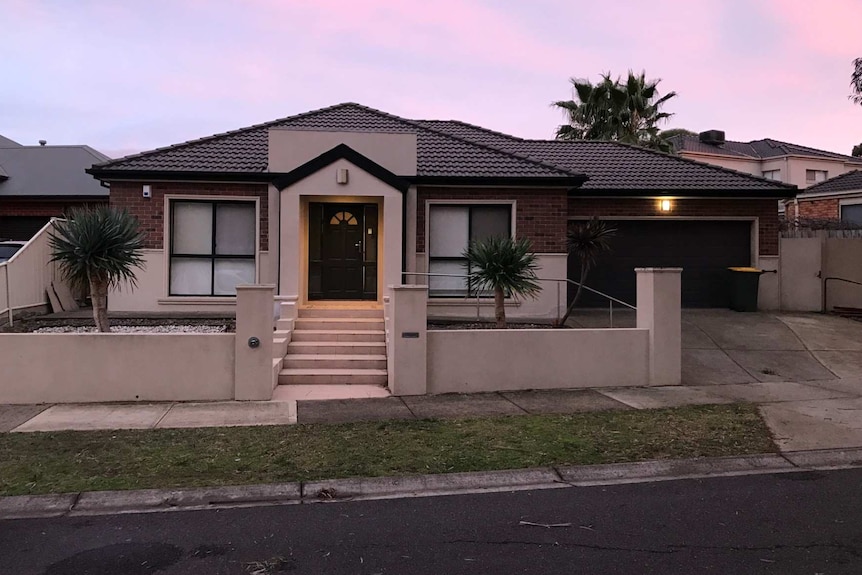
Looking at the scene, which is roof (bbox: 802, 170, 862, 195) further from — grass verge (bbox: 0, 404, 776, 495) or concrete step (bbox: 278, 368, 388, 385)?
concrete step (bbox: 278, 368, 388, 385)

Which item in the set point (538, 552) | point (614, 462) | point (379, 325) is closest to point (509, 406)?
point (614, 462)

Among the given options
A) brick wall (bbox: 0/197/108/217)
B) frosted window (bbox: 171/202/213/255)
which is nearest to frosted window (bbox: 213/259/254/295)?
frosted window (bbox: 171/202/213/255)

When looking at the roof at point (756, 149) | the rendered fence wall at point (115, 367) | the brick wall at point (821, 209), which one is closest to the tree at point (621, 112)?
the brick wall at point (821, 209)

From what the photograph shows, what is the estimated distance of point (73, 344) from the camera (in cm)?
887

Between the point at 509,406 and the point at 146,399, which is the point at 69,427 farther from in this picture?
the point at 509,406

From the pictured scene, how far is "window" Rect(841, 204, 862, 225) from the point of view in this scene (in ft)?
75.7

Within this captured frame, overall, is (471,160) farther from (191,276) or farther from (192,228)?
(191,276)

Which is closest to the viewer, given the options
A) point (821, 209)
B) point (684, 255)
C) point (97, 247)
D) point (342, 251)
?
point (97, 247)

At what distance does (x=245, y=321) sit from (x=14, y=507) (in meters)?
3.99

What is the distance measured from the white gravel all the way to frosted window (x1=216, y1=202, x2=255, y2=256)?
2255mm

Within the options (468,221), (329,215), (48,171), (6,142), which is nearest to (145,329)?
(329,215)

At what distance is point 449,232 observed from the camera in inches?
545

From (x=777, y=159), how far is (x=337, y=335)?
39.5 meters

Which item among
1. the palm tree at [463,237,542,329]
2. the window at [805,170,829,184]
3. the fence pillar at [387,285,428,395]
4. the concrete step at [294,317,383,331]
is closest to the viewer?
the fence pillar at [387,285,428,395]
